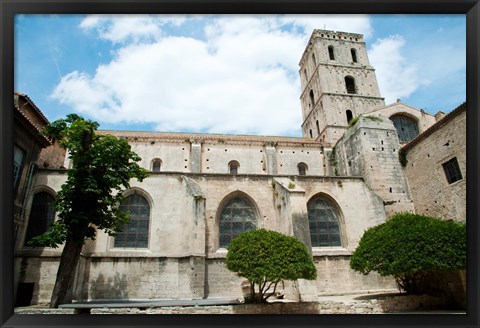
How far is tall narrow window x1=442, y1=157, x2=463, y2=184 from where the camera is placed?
1374 cm

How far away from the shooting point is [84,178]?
36.7 feet

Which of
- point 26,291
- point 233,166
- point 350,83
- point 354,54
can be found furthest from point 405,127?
point 26,291

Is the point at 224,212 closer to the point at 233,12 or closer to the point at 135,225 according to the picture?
the point at 135,225

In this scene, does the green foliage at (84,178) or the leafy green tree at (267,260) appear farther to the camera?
the green foliage at (84,178)

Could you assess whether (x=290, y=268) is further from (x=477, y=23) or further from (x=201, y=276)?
(x=477, y=23)

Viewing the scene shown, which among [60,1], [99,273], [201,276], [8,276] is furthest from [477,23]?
[99,273]

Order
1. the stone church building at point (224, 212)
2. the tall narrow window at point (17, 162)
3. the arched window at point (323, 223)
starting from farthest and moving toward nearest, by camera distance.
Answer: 1. the arched window at point (323, 223)
2. the stone church building at point (224, 212)
3. the tall narrow window at point (17, 162)

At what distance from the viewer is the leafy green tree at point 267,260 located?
1044cm

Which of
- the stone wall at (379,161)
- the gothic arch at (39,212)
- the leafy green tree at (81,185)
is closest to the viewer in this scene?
the leafy green tree at (81,185)

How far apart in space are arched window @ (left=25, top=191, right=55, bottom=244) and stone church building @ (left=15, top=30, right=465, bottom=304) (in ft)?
0.13

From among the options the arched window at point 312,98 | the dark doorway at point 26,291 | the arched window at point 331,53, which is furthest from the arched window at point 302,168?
the dark doorway at point 26,291

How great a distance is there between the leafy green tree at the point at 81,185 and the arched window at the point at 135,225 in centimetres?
294

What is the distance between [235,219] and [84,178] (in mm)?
7815

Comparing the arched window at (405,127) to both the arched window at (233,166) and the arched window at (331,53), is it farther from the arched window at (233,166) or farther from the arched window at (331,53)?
the arched window at (233,166)
